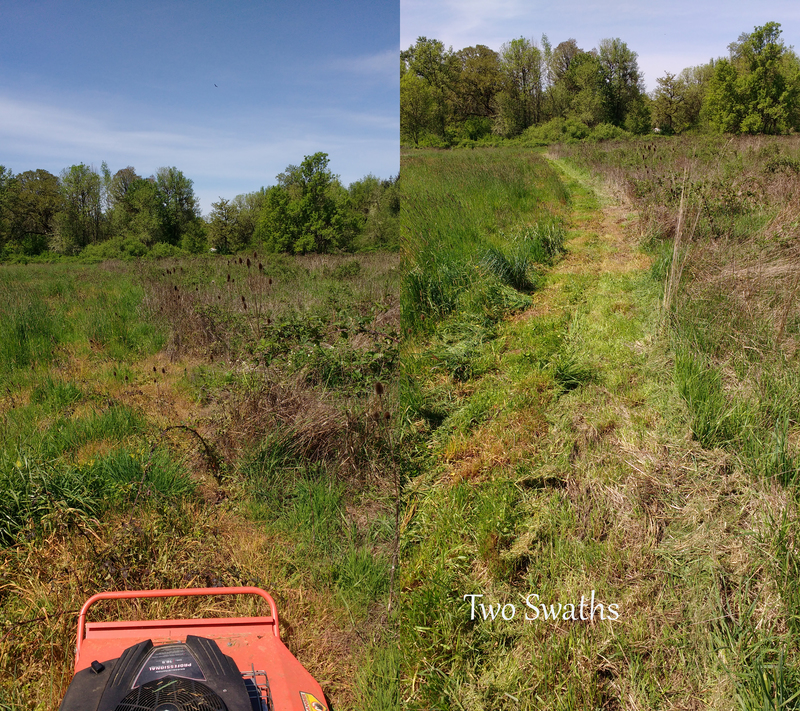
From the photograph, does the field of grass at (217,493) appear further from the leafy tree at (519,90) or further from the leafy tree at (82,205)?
the leafy tree at (82,205)

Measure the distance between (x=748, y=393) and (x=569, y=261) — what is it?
4.12 metres

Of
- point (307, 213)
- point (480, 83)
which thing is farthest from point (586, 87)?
point (307, 213)

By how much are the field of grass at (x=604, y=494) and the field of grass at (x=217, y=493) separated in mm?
336

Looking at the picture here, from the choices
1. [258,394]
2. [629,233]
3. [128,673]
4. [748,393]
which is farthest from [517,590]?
[629,233]

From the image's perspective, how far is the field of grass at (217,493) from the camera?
8.54 ft

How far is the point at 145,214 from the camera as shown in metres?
41.7

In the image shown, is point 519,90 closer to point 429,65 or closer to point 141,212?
point 429,65

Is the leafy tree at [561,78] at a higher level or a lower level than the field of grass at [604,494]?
higher

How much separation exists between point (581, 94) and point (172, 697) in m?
31.4

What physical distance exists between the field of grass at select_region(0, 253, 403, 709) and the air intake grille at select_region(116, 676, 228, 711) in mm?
665

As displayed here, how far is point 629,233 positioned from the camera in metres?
8.11

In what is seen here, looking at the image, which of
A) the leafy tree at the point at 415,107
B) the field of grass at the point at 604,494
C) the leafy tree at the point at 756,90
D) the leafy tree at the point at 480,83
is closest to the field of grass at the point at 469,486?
the field of grass at the point at 604,494

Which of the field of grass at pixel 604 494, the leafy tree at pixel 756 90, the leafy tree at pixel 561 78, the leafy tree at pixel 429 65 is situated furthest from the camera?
the leafy tree at pixel 561 78

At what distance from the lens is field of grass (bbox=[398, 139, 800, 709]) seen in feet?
6.70
